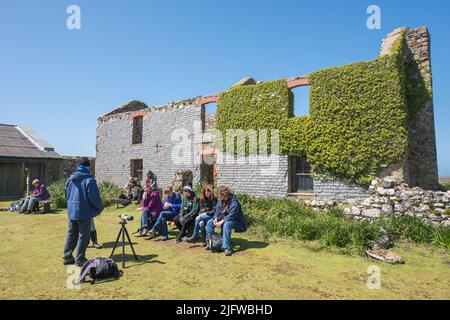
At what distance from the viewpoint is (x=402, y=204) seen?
8.25 metres

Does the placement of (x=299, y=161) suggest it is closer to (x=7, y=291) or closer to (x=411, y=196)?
(x=411, y=196)

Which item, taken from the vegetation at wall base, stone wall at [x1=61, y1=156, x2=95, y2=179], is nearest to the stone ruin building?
the vegetation at wall base

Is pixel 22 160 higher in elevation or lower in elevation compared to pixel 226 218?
higher

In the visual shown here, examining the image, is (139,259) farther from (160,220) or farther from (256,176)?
(256,176)

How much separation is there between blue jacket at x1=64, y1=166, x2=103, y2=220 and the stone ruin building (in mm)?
8397

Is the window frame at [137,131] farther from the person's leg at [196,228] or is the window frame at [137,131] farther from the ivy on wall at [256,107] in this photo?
the person's leg at [196,228]

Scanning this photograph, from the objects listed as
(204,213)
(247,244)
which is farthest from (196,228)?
(247,244)

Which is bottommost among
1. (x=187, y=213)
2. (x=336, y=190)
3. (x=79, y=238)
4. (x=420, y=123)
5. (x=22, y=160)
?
(x=79, y=238)

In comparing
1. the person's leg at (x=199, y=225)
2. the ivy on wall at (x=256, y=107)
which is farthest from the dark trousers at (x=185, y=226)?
the ivy on wall at (x=256, y=107)

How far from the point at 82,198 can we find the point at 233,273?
318 cm

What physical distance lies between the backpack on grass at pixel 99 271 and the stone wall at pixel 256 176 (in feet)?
28.0

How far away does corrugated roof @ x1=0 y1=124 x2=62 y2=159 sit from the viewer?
18633 millimetres

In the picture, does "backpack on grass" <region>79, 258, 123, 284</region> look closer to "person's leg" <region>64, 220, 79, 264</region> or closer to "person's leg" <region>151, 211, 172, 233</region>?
"person's leg" <region>64, 220, 79, 264</region>
